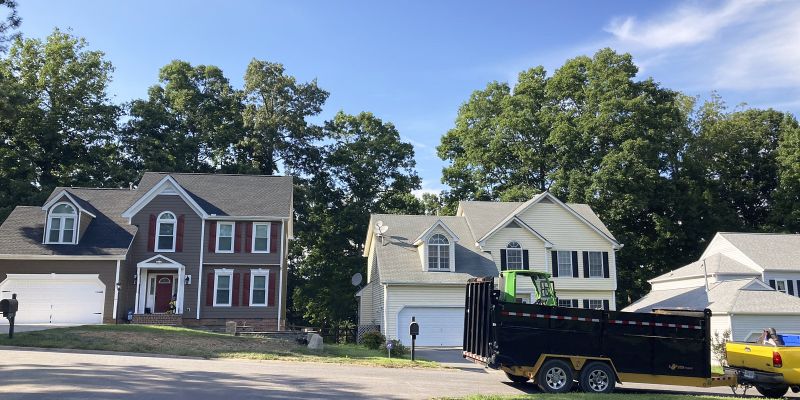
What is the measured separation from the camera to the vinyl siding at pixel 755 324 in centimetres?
2744

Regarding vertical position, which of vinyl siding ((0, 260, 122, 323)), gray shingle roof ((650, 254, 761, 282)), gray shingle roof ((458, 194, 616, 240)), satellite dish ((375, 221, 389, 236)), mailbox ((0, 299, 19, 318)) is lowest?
mailbox ((0, 299, 19, 318))

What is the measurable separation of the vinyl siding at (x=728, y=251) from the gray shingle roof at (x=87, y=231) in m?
34.4

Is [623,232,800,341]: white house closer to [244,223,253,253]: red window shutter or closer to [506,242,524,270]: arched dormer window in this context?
[506,242,524,270]: arched dormer window

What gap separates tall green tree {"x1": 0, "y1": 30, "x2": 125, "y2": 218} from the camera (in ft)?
135

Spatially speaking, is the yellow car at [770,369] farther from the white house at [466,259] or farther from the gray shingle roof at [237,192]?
the gray shingle roof at [237,192]

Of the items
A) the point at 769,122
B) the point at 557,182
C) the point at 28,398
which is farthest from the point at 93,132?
the point at 769,122

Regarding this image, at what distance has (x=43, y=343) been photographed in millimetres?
19609

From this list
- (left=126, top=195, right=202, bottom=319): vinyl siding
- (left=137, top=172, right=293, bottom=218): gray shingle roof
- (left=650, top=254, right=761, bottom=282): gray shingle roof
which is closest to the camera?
(left=126, top=195, right=202, bottom=319): vinyl siding

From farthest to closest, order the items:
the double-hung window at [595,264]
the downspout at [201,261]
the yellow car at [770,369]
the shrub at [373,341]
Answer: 1. the double-hung window at [595,264]
2. the downspout at [201,261]
3. the shrub at [373,341]
4. the yellow car at [770,369]

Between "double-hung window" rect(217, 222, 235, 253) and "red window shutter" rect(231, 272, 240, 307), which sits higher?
"double-hung window" rect(217, 222, 235, 253)

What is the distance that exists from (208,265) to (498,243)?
627 inches

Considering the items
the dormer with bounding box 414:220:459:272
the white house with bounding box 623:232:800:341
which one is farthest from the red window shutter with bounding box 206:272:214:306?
the white house with bounding box 623:232:800:341

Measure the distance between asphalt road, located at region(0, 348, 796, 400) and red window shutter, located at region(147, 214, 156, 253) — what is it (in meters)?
13.4

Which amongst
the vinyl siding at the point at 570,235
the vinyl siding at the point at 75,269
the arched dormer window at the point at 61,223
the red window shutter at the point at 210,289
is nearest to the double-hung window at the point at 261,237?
the red window shutter at the point at 210,289
